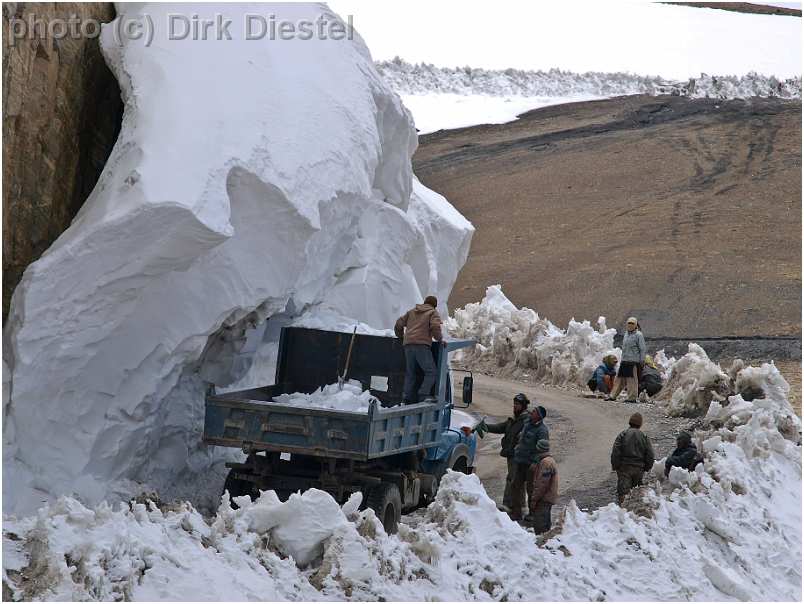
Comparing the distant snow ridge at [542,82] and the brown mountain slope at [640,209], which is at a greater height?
the distant snow ridge at [542,82]

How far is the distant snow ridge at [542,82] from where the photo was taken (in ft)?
173

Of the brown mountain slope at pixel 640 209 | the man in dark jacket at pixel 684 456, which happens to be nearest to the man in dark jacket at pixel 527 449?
the man in dark jacket at pixel 684 456

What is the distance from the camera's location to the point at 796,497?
44.7ft

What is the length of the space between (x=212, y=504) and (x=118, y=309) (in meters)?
2.58

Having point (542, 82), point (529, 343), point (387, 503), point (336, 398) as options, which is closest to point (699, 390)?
point (529, 343)

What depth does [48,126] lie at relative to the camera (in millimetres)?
11414

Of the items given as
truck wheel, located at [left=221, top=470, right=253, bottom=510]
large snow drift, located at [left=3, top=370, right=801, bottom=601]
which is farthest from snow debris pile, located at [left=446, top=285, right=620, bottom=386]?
truck wheel, located at [left=221, top=470, right=253, bottom=510]

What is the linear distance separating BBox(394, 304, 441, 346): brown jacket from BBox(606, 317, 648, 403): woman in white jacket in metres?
7.87

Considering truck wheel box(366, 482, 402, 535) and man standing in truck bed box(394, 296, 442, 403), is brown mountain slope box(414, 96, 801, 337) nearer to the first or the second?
man standing in truck bed box(394, 296, 442, 403)

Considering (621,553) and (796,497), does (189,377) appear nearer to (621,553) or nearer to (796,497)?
(621,553)

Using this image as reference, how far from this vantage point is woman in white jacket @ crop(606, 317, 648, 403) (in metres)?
19.3

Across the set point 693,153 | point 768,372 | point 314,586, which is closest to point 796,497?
point 768,372

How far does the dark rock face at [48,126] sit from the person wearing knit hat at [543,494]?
541cm

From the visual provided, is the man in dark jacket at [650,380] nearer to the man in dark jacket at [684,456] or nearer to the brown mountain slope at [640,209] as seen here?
the man in dark jacket at [684,456]
